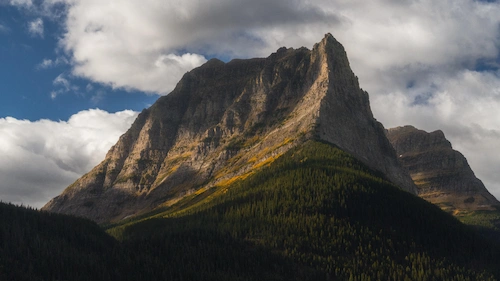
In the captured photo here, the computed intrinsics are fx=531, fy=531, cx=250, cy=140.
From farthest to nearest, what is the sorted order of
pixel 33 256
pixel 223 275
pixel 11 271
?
pixel 223 275 → pixel 33 256 → pixel 11 271

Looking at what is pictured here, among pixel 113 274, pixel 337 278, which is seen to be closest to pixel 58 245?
pixel 113 274

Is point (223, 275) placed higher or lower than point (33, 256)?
lower

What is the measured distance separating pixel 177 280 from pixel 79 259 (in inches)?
1413

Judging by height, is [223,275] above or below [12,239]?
below

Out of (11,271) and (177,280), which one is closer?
(11,271)

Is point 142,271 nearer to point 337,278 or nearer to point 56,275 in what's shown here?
point 56,275

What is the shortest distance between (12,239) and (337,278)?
11662cm

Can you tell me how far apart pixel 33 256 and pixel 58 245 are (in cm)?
1646

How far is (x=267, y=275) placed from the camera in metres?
197

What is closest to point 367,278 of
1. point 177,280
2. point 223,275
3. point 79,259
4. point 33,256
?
point 223,275

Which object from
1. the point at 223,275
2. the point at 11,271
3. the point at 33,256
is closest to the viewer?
the point at 11,271

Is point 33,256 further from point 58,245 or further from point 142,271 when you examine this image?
point 142,271

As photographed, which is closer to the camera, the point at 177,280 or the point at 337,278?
the point at 177,280

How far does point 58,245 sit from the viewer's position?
196m
